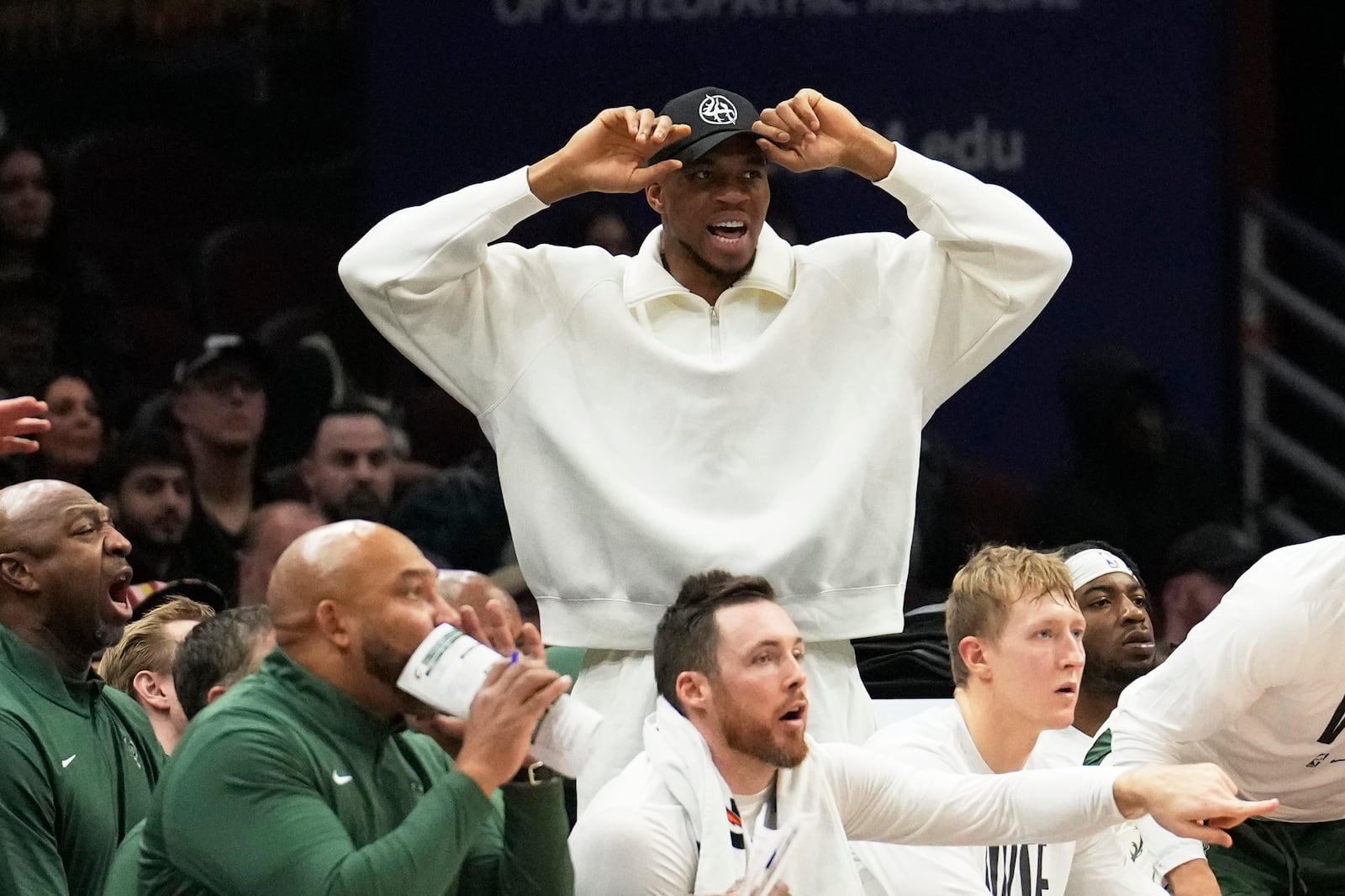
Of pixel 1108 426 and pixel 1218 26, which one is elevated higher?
pixel 1218 26

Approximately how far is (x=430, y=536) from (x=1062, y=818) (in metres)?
3.07

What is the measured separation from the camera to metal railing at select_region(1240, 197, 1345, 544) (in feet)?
19.9

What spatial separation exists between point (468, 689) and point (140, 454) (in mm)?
3474

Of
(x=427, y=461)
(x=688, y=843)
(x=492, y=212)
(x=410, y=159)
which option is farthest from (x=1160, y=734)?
(x=410, y=159)

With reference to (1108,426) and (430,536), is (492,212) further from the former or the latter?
(1108,426)

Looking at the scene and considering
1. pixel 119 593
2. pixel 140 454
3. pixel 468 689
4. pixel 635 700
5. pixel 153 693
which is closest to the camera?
pixel 468 689

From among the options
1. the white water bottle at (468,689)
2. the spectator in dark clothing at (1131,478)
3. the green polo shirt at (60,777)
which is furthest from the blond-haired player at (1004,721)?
the spectator in dark clothing at (1131,478)

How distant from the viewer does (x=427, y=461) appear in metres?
6.08

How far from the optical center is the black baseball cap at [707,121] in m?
3.54

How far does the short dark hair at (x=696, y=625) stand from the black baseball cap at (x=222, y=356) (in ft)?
10.3

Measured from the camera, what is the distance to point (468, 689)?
2623 millimetres

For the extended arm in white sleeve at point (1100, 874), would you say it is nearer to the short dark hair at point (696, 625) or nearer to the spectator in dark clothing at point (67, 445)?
the short dark hair at point (696, 625)

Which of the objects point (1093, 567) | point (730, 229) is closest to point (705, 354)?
point (730, 229)

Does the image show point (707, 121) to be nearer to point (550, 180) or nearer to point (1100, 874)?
point (550, 180)
